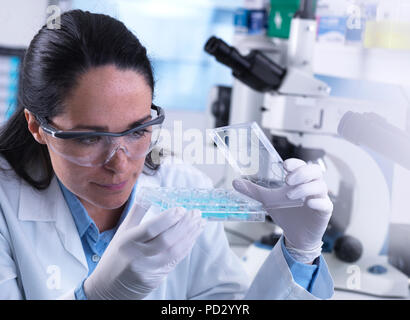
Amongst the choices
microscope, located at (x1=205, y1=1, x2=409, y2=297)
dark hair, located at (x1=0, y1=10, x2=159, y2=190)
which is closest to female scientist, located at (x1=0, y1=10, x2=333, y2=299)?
dark hair, located at (x1=0, y1=10, x2=159, y2=190)

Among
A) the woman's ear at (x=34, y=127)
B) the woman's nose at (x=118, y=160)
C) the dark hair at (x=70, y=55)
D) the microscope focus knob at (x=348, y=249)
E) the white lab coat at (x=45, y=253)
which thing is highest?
the dark hair at (x=70, y=55)

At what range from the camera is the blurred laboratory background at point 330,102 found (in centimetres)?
102

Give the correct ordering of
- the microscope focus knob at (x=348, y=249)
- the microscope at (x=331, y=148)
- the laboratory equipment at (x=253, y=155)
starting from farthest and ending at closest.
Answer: the microscope focus knob at (x=348, y=249)
the microscope at (x=331, y=148)
the laboratory equipment at (x=253, y=155)

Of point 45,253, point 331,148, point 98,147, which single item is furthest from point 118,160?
point 331,148

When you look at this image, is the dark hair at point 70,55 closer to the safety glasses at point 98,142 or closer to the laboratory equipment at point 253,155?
the safety glasses at point 98,142

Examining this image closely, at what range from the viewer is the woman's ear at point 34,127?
0.97m

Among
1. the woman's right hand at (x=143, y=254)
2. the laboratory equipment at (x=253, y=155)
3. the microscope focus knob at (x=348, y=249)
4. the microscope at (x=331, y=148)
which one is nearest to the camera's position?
the woman's right hand at (x=143, y=254)

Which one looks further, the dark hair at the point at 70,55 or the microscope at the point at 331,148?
the microscope at the point at 331,148

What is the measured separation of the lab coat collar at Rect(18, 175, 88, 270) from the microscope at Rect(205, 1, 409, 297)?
22.5 inches

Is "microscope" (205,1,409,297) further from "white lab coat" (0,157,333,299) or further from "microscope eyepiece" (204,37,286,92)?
"white lab coat" (0,157,333,299)

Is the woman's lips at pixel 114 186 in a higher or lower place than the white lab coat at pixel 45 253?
higher

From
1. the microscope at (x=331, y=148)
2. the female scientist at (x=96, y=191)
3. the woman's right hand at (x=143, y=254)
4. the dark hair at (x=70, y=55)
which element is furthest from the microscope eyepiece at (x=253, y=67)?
the woman's right hand at (x=143, y=254)

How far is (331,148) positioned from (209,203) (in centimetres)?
64

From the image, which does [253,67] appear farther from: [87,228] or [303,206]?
[87,228]
